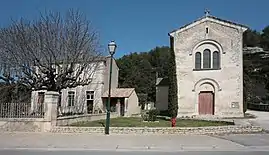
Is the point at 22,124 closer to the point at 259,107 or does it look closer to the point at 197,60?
the point at 197,60

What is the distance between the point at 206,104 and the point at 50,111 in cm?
1732

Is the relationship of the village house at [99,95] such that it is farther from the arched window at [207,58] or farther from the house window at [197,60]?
the arched window at [207,58]

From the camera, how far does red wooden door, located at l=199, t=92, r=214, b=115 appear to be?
95.8ft

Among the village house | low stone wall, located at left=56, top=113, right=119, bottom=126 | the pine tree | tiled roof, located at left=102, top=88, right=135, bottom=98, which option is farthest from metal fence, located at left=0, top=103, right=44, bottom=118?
tiled roof, located at left=102, top=88, right=135, bottom=98

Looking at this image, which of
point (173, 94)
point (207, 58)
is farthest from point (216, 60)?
point (173, 94)

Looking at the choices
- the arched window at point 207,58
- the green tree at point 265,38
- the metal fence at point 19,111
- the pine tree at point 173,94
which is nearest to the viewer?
the metal fence at point 19,111

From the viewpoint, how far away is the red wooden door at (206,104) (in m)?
29.2

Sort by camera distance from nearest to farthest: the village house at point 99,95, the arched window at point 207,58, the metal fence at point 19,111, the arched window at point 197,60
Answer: the metal fence at point 19,111 → the arched window at point 207,58 → the arched window at point 197,60 → the village house at point 99,95

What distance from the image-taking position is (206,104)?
2933cm

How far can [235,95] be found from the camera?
28.2 m

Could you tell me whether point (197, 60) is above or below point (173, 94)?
above

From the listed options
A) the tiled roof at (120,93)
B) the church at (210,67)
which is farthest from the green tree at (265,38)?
the church at (210,67)

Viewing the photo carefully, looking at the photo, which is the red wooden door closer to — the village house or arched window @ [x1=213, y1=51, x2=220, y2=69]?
arched window @ [x1=213, y1=51, x2=220, y2=69]

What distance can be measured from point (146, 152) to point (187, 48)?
66.9 feet
